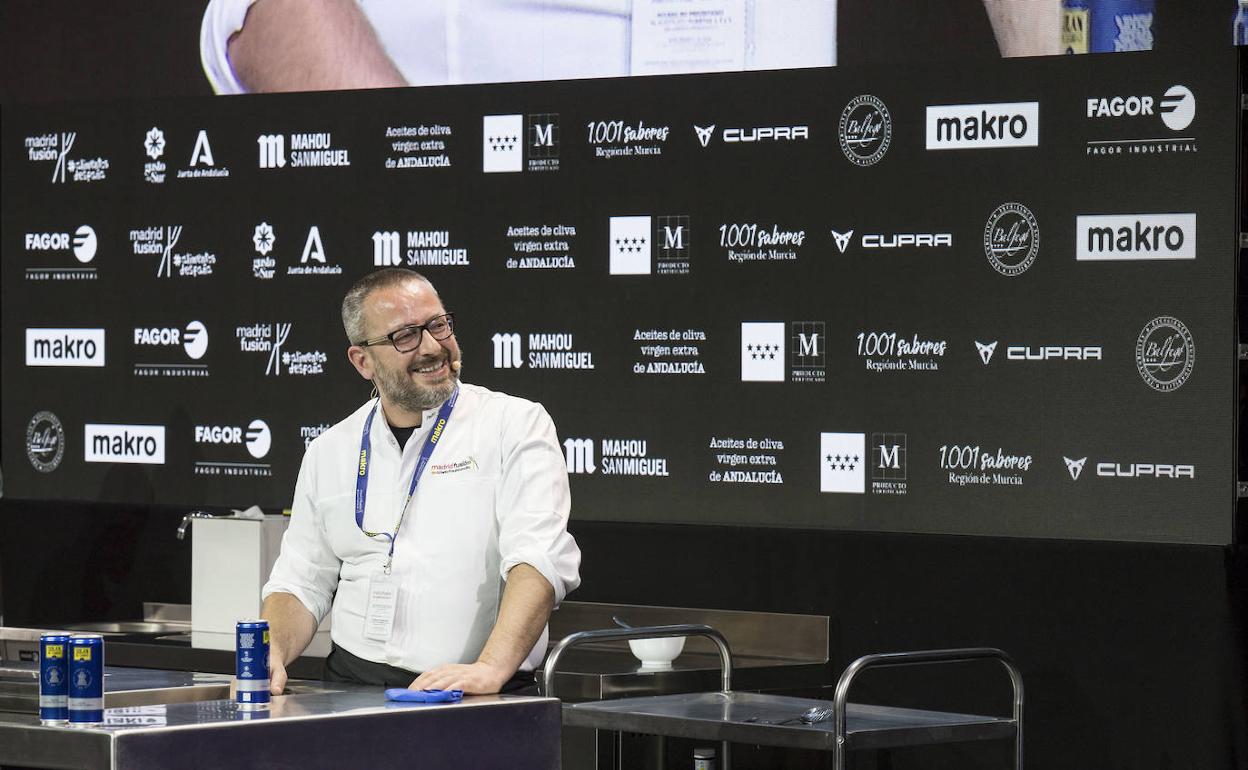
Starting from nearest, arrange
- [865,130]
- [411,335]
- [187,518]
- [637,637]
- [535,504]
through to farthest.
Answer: [535,504]
[411,335]
[637,637]
[865,130]
[187,518]

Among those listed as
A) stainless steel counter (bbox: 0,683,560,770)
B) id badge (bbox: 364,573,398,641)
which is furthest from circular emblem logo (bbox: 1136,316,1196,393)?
stainless steel counter (bbox: 0,683,560,770)

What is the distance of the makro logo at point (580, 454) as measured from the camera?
5.02 meters

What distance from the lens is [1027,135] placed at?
14.7 ft

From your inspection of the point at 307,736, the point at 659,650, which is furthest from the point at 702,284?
the point at 307,736

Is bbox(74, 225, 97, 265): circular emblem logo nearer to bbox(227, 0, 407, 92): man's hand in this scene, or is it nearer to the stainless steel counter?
bbox(227, 0, 407, 92): man's hand

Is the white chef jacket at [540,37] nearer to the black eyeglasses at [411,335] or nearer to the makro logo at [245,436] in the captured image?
the makro logo at [245,436]

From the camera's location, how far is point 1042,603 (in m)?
4.44

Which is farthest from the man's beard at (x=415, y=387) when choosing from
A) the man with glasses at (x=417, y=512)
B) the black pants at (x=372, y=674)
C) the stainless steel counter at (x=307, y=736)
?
the stainless steel counter at (x=307, y=736)

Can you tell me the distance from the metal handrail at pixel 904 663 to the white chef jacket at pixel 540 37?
61.7 inches

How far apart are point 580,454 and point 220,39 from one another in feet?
5.53

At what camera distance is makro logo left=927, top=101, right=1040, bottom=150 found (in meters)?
4.48

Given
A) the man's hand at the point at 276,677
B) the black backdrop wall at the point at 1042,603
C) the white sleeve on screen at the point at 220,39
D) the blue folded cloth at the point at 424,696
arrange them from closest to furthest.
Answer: the blue folded cloth at the point at 424,696
the man's hand at the point at 276,677
the black backdrop wall at the point at 1042,603
the white sleeve on screen at the point at 220,39

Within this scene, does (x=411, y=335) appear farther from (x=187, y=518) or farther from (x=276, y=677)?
(x=187, y=518)

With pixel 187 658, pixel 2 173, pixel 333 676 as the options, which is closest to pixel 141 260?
pixel 2 173
